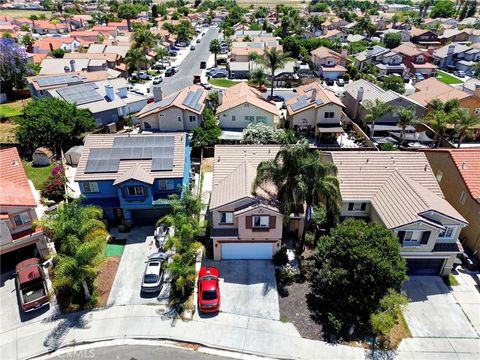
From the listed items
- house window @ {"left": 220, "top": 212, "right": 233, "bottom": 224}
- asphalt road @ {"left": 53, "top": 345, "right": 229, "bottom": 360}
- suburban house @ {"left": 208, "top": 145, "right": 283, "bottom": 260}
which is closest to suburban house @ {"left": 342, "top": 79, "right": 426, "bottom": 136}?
suburban house @ {"left": 208, "top": 145, "right": 283, "bottom": 260}

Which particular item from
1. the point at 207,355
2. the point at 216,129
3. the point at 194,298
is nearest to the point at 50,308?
the point at 194,298

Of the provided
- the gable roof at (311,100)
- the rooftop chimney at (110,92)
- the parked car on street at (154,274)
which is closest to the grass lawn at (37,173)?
the rooftop chimney at (110,92)

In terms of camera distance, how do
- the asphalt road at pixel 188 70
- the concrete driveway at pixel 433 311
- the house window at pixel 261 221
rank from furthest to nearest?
the asphalt road at pixel 188 70 < the house window at pixel 261 221 < the concrete driveway at pixel 433 311

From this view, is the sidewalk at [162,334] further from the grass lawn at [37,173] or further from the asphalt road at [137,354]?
the grass lawn at [37,173]

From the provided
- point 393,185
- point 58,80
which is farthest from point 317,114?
point 58,80

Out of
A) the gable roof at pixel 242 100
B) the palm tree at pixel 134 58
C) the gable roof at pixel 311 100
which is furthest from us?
the palm tree at pixel 134 58

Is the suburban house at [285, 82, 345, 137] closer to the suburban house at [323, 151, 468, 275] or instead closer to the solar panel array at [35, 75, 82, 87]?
the suburban house at [323, 151, 468, 275]

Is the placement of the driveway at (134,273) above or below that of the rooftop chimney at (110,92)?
below
